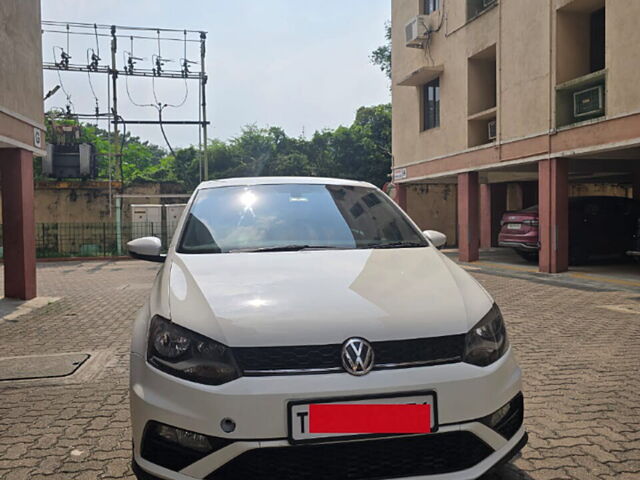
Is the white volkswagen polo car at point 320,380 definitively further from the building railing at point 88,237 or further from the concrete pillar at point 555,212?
the building railing at point 88,237

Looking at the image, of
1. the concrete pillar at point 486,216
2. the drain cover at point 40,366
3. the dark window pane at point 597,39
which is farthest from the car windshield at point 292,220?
the concrete pillar at point 486,216

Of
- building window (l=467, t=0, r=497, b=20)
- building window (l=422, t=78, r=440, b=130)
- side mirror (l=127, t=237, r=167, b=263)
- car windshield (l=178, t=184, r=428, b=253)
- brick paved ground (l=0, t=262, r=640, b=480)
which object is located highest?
building window (l=467, t=0, r=497, b=20)

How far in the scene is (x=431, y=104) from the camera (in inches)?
669

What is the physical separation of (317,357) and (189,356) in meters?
0.50

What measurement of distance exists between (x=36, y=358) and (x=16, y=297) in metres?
4.63

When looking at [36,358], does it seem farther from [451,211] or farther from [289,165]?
[289,165]

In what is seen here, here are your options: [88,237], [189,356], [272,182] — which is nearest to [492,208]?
[88,237]

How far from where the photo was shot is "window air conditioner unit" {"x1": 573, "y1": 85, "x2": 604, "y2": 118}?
10.2m

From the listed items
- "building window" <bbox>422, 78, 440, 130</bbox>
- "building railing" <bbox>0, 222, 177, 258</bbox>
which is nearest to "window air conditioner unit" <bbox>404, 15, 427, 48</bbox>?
"building window" <bbox>422, 78, 440, 130</bbox>

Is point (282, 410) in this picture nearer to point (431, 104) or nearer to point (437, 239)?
point (437, 239)

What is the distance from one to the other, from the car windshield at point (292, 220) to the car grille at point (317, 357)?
100cm

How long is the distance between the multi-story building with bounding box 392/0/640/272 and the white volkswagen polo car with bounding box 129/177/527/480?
8725 millimetres

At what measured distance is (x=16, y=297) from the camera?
9.17 meters

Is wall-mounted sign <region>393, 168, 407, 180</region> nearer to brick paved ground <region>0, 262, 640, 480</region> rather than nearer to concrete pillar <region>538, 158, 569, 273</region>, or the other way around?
concrete pillar <region>538, 158, 569, 273</region>
